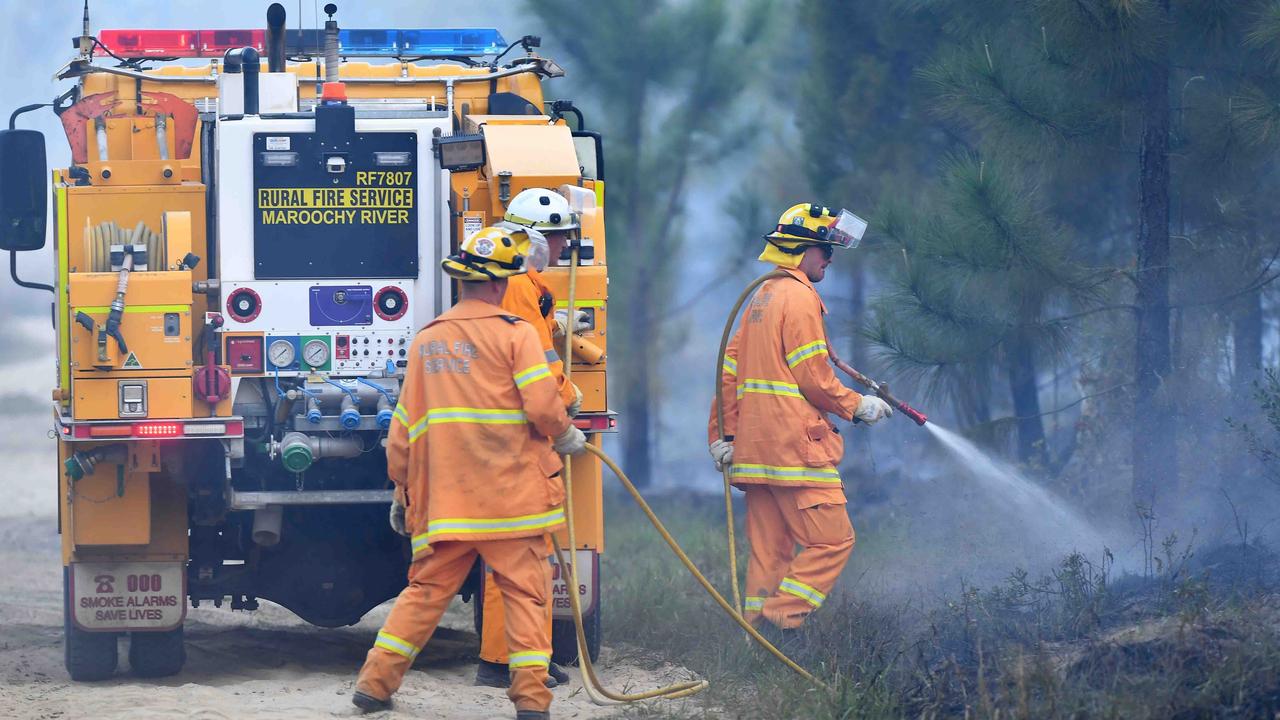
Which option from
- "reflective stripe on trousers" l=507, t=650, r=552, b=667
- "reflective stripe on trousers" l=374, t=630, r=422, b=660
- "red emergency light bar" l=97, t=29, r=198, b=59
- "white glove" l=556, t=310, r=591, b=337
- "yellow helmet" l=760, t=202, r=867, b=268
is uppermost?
"red emergency light bar" l=97, t=29, r=198, b=59

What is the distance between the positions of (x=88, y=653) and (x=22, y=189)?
2.12 metres

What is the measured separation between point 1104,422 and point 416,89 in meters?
5.35

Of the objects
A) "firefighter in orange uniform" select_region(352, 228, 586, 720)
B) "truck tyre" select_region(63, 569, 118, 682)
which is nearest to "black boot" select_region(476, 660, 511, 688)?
"firefighter in orange uniform" select_region(352, 228, 586, 720)

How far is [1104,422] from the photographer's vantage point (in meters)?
10.7

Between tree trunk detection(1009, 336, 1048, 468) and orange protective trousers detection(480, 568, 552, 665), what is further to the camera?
tree trunk detection(1009, 336, 1048, 468)

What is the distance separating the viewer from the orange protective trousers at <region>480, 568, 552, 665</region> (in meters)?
6.66

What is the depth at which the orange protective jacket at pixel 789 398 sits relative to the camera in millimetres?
6996

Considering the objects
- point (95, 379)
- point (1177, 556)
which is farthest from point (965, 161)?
point (95, 379)

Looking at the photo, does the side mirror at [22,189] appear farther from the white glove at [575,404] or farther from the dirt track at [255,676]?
the white glove at [575,404]

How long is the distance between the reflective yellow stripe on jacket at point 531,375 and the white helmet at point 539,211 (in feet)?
3.03

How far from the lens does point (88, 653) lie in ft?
22.9

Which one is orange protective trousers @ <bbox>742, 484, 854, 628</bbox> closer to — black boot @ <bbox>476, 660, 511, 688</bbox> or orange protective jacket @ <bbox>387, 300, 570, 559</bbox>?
black boot @ <bbox>476, 660, 511, 688</bbox>

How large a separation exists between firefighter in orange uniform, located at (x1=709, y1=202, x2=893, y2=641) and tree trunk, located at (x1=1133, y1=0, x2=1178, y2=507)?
7.10 feet

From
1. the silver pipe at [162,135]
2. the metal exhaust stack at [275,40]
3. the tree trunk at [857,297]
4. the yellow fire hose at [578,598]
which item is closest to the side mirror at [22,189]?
the silver pipe at [162,135]
